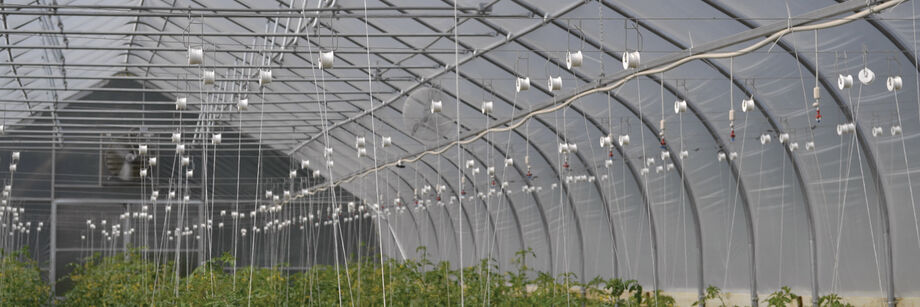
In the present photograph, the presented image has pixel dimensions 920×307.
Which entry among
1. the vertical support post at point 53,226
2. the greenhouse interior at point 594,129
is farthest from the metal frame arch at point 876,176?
the vertical support post at point 53,226

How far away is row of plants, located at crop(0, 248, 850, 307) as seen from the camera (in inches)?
490

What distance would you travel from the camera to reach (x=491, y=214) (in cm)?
2758

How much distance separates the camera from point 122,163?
3112 centimetres

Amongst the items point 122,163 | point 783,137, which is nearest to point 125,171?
point 122,163

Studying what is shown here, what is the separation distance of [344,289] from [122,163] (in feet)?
62.8

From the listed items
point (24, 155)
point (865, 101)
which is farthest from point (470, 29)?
point (24, 155)

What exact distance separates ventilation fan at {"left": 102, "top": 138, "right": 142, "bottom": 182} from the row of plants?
9290 mm

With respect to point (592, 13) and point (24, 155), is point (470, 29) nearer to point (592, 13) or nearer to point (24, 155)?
point (592, 13)

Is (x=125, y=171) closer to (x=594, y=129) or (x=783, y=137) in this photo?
(x=594, y=129)

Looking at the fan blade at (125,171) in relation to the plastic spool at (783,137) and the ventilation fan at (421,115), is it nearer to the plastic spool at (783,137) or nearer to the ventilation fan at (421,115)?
the ventilation fan at (421,115)

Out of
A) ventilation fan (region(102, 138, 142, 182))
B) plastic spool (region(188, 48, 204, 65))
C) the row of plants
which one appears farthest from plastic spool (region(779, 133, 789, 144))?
ventilation fan (region(102, 138, 142, 182))

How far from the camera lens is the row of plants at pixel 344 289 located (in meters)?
12.4

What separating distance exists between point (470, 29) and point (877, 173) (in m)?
6.63

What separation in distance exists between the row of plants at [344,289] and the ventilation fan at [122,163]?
9.29 m
